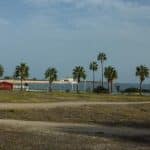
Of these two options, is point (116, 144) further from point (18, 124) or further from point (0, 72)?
point (0, 72)

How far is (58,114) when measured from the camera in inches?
1489

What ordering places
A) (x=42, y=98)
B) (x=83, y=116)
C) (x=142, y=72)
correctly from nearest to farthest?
(x=83, y=116)
(x=42, y=98)
(x=142, y=72)

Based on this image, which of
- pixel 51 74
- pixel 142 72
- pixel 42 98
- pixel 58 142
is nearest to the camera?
pixel 58 142

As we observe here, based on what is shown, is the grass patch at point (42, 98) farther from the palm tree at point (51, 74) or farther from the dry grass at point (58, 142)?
the palm tree at point (51, 74)

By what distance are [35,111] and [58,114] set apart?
1.99m

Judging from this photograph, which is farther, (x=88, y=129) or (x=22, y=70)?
(x=22, y=70)

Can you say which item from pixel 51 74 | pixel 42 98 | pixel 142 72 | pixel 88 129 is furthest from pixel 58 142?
pixel 51 74

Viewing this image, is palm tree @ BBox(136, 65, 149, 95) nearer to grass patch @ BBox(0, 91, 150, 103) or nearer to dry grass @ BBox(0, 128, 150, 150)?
grass patch @ BBox(0, 91, 150, 103)

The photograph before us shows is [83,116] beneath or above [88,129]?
above

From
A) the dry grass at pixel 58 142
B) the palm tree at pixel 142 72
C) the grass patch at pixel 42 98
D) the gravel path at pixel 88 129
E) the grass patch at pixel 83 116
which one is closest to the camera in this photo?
the dry grass at pixel 58 142

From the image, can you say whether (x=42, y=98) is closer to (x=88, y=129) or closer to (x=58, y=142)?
(x=88, y=129)

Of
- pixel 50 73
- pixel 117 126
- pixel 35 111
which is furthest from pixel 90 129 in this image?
pixel 50 73

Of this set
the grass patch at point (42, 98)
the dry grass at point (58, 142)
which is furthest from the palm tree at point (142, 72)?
the dry grass at point (58, 142)

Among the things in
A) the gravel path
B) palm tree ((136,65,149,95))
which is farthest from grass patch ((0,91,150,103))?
palm tree ((136,65,149,95))
